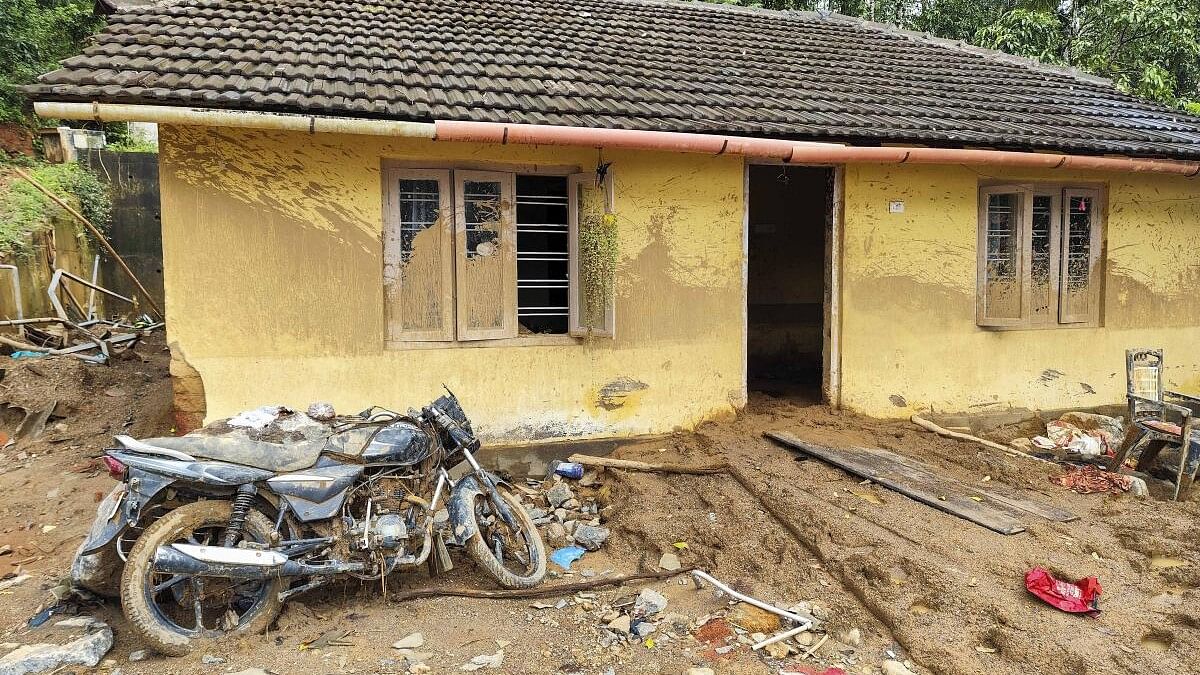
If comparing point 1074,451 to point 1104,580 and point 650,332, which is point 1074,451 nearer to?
point 1104,580

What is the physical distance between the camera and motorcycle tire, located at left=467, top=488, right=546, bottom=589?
3904 millimetres

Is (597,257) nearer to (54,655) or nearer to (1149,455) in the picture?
(54,655)

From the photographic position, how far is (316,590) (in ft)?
12.8

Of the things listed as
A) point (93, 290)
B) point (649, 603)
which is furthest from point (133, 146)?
point (649, 603)

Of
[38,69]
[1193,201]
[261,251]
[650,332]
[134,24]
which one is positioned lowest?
[650,332]

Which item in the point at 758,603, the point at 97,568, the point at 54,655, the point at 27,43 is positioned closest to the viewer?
the point at 54,655

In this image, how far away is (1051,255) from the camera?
7203 millimetres

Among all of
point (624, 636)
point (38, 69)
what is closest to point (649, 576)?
point (624, 636)

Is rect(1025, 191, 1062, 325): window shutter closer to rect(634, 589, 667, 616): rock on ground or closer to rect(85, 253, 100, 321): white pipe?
rect(634, 589, 667, 616): rock on ground

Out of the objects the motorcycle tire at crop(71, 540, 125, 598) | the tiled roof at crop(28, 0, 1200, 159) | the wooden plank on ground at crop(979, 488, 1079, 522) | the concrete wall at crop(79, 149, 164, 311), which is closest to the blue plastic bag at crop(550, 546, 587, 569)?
the motorcycle tire at crop(71, 540, 125, 598)

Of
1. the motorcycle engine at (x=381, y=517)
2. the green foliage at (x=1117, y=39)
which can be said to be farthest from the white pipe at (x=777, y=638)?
the green foliage at (x=1117, y=39)

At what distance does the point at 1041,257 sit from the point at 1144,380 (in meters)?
1.50

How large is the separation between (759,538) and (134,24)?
263 inches

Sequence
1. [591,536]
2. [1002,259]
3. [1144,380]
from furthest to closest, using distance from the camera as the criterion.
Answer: [1002,259]
[1144,380]
[591,536]
